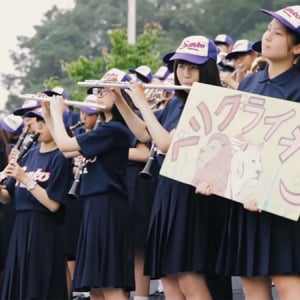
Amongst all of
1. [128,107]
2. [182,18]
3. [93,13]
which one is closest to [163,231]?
[128,107]

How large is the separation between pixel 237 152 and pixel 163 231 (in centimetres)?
100

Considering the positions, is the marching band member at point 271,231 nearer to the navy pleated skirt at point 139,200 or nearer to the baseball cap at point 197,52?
the baseball cap at point 197,52

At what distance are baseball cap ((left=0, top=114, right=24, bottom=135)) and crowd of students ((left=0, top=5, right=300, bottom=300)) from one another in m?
0.46

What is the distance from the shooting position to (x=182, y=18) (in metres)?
41.6

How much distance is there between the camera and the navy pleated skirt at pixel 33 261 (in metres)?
7.89

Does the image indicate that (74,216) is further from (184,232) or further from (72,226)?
(184,232)

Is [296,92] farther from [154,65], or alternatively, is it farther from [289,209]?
[154,65]

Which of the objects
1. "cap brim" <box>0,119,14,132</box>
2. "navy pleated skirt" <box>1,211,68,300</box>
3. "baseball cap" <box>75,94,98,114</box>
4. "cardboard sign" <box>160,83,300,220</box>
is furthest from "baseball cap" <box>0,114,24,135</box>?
"cardboard sign" <box>160,83,300,220</box>

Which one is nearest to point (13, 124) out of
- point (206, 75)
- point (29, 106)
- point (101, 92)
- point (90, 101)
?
point (29, 106)

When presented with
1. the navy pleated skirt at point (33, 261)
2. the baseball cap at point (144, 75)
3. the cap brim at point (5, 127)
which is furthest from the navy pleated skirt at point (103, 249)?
the baseball cap at point (144, 75)

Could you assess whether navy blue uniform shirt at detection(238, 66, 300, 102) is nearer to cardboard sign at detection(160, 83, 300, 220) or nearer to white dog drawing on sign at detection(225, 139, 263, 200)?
cardboard sign at detection(160, 83, 300, 220)

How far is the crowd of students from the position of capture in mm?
6023

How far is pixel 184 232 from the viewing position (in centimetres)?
665

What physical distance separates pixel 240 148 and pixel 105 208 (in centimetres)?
170
